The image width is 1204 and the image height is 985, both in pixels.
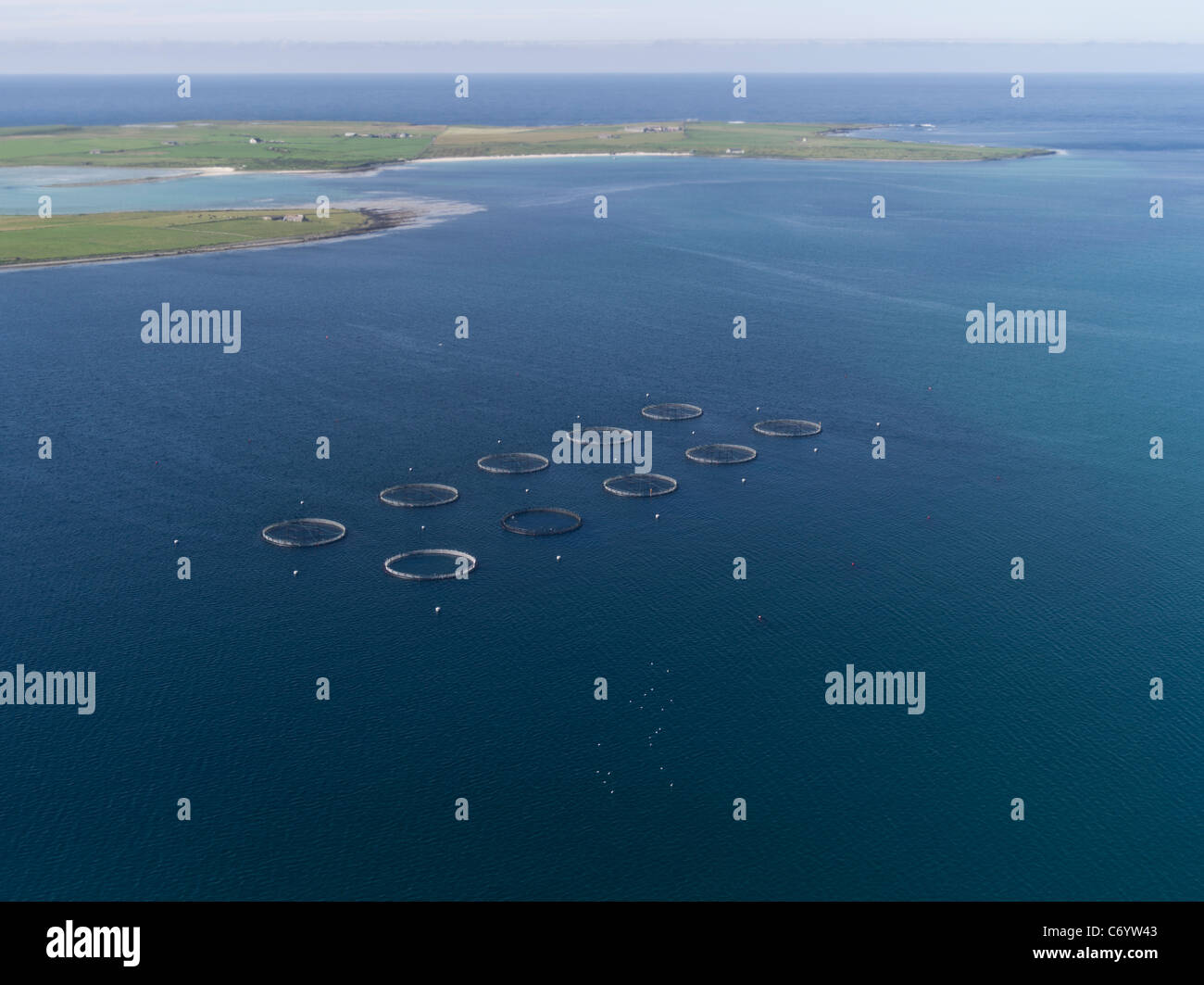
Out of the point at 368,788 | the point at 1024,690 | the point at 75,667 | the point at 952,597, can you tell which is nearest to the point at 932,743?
the point at 1024,690

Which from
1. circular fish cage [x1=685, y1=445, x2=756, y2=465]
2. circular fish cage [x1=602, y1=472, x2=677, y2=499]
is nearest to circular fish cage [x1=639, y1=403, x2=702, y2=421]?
circular fish cage [x1=685, y1=445, x2=756, y2=465]

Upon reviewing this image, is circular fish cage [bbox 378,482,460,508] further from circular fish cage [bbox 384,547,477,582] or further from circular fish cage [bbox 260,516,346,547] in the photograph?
circular fish cage [bbox 384,547,477,582]

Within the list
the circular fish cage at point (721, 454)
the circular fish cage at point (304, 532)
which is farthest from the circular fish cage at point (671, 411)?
the circular fish cage at point (304, 532)

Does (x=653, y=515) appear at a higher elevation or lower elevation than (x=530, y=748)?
higher

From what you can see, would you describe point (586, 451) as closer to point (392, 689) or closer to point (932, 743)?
point (392, 689)
